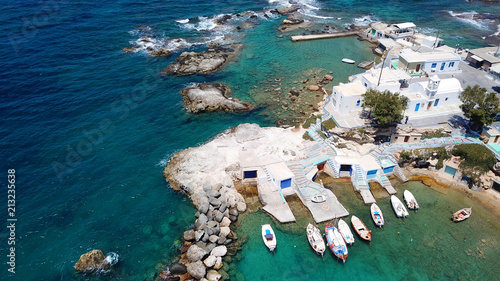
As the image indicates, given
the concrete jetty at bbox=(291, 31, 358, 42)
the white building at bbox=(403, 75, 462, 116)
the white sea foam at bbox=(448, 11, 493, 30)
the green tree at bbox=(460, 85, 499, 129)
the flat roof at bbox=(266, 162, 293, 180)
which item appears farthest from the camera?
the white sea foam at bbox=(448, 11, 493, 30)

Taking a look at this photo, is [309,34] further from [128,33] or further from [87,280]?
[87,280]

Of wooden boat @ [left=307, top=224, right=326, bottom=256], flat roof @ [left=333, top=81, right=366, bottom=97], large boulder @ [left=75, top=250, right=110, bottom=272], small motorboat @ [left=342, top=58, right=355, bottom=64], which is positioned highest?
flat roof @ [left=333, top=81, right=366, bottom=97]

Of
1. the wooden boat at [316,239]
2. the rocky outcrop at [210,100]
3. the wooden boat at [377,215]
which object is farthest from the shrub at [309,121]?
the wooden boat at [316,239]

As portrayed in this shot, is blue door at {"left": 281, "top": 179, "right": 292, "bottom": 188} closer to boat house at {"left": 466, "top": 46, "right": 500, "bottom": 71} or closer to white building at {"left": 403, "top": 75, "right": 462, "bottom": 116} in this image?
white building at {"left": 403, "top": 75, "right": 462, "bottom": 116}

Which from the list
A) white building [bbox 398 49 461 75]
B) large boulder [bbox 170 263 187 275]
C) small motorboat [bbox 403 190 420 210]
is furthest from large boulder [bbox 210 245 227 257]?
white building [bbox 398 49 461 75]

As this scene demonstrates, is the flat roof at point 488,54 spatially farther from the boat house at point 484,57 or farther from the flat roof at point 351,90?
the flat roof at point 351,90

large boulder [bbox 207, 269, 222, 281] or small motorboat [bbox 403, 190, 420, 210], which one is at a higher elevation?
small motorboat [bbox 403, 190, 420, 210]

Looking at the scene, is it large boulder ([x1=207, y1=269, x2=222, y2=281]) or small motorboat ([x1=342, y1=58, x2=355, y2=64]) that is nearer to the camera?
large boulder ([x1=207, y1=269, x2=222, y2=281])

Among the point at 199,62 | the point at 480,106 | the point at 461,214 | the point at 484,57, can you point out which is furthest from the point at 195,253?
the point at 484,57
